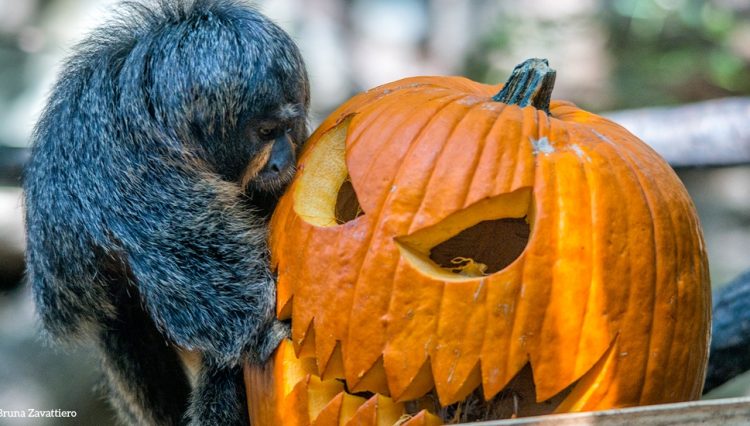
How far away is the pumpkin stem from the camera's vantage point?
244 centimetres

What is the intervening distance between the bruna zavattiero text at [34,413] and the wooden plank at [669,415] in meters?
4.08

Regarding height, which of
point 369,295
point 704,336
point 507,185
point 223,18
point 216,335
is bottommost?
point 216,335

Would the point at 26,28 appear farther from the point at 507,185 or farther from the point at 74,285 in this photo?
the point at 507,185

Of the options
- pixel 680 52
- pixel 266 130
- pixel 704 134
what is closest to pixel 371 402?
pixel 266 130

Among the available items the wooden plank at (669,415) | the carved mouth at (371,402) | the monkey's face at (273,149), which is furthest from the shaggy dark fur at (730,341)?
the monkey's face at (273,149)

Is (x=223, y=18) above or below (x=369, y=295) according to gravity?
above

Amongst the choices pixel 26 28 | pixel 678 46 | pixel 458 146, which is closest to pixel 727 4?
pixel 678 46

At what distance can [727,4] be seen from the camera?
31.2ft

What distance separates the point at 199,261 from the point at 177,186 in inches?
10.7

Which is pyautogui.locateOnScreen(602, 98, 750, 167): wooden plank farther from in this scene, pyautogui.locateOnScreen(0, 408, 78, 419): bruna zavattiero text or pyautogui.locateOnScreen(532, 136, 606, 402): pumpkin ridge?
pyautogui.locateOnScreen(0, 408, 78, 419): bruna zavattiero text

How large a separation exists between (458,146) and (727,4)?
855cm

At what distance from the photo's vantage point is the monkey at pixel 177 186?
8.87 feet

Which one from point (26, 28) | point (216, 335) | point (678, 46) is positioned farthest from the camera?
point (678, 46)

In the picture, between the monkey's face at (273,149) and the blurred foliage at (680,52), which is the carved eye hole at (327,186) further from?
the blurred foliage at (680,52)
